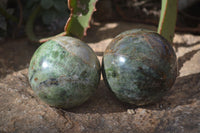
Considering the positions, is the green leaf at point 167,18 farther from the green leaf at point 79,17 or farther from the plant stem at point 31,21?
the plant stem at point 31,21

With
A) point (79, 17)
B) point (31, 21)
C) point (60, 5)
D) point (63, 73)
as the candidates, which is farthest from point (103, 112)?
point (31, 21)

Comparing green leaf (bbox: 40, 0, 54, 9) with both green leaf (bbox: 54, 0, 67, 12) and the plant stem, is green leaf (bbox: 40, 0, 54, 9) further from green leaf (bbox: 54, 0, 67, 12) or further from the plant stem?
the plant stem

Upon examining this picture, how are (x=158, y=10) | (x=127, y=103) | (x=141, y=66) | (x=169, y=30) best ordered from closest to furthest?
(x=141, y=66) < (x=127, y=103) < (x=169, y=30) < (x=158, y=10)

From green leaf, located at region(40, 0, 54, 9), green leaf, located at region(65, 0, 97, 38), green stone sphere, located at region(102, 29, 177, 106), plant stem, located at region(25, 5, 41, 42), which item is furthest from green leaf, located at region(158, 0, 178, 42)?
plant stem, located at region(25, 5, 41, 42)

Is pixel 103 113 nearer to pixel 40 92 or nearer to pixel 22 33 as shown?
pixel 40 92

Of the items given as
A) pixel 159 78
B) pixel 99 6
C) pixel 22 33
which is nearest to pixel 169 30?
pixel 159 78

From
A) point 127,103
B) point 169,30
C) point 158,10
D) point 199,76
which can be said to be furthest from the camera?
point 158,10

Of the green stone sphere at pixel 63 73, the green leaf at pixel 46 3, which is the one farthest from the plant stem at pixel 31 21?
the green stone sphere at pixel 63 73
